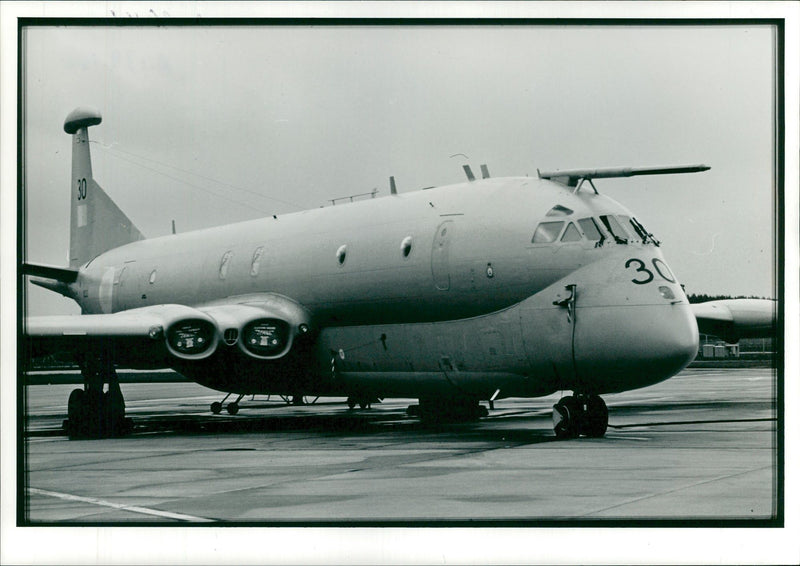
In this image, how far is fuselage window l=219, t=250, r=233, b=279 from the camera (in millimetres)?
18250

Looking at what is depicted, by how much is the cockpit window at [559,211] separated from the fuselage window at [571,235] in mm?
220

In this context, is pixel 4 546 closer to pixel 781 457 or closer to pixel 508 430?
pixel 781 457

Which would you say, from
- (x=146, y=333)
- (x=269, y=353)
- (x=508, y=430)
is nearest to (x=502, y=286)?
(x=508, y=430)

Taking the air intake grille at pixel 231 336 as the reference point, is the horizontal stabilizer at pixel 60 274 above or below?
above

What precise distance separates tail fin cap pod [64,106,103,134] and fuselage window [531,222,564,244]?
18.1 feet

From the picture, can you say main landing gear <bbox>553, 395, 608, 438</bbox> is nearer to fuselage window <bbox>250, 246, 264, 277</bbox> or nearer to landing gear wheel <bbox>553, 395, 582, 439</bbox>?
landing gear wheel <bbox>553, 395, 582, 439</bbox>

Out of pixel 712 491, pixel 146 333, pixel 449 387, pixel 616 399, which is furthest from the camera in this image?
pixel 616 399

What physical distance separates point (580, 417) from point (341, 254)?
451cm

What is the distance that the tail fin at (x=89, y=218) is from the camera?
2255 centimetres

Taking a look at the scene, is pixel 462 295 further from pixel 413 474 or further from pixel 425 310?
pixel 413 474

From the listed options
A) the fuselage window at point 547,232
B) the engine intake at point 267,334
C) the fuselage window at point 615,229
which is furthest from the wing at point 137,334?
the fuselage window at point 615,229

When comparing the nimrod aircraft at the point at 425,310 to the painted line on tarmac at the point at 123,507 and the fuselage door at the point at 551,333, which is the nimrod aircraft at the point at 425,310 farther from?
the painted line on tarmac at the point at 123,507

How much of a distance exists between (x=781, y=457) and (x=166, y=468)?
22.0 ft

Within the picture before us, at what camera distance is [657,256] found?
13.3m
